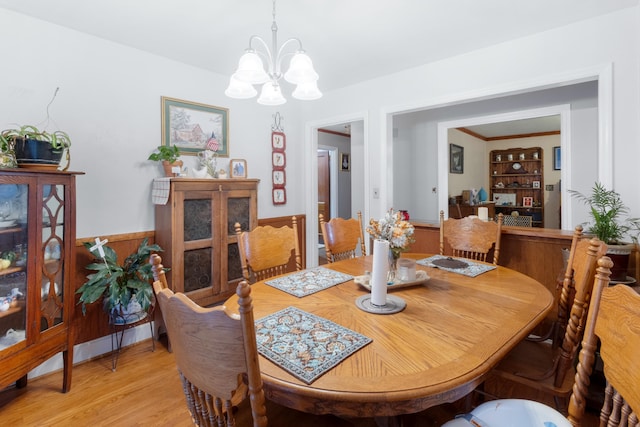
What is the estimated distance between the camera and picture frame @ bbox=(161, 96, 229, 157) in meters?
2.83

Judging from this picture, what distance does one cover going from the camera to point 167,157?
8.63 feet

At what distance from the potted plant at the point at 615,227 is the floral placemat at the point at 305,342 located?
186cm

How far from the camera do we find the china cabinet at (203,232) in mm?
2525

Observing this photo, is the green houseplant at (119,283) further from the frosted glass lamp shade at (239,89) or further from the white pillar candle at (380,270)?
the white pillar candle at (380,270)

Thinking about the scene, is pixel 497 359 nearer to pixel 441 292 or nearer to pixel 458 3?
pixel 441 292

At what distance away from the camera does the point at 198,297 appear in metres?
2.64

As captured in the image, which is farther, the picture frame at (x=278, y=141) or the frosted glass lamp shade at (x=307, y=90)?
the picture frame at (x=278, y=141)

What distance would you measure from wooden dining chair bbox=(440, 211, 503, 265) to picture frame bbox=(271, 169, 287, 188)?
191cm

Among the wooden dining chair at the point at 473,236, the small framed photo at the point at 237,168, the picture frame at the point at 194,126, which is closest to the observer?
the wooden dining chair at the point at 473,236

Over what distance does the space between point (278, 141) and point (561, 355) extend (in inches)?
124

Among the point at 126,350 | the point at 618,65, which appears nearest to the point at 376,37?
the point at 618,65

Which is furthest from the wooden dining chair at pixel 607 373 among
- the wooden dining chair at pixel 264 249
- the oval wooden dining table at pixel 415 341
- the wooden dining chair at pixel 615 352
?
Result: the wooden dining chair at pixel 264 249

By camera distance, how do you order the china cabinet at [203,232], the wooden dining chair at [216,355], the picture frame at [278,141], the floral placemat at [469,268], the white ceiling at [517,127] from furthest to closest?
the white ceiling at [517,127] → the picture frame at [278,141] → the china cabinet at [203,232] → the floral placemat at [469,268] → the wooden dining chair at [216,355]

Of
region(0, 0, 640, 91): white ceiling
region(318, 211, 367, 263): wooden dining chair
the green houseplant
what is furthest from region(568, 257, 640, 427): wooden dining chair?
the green houseplant
